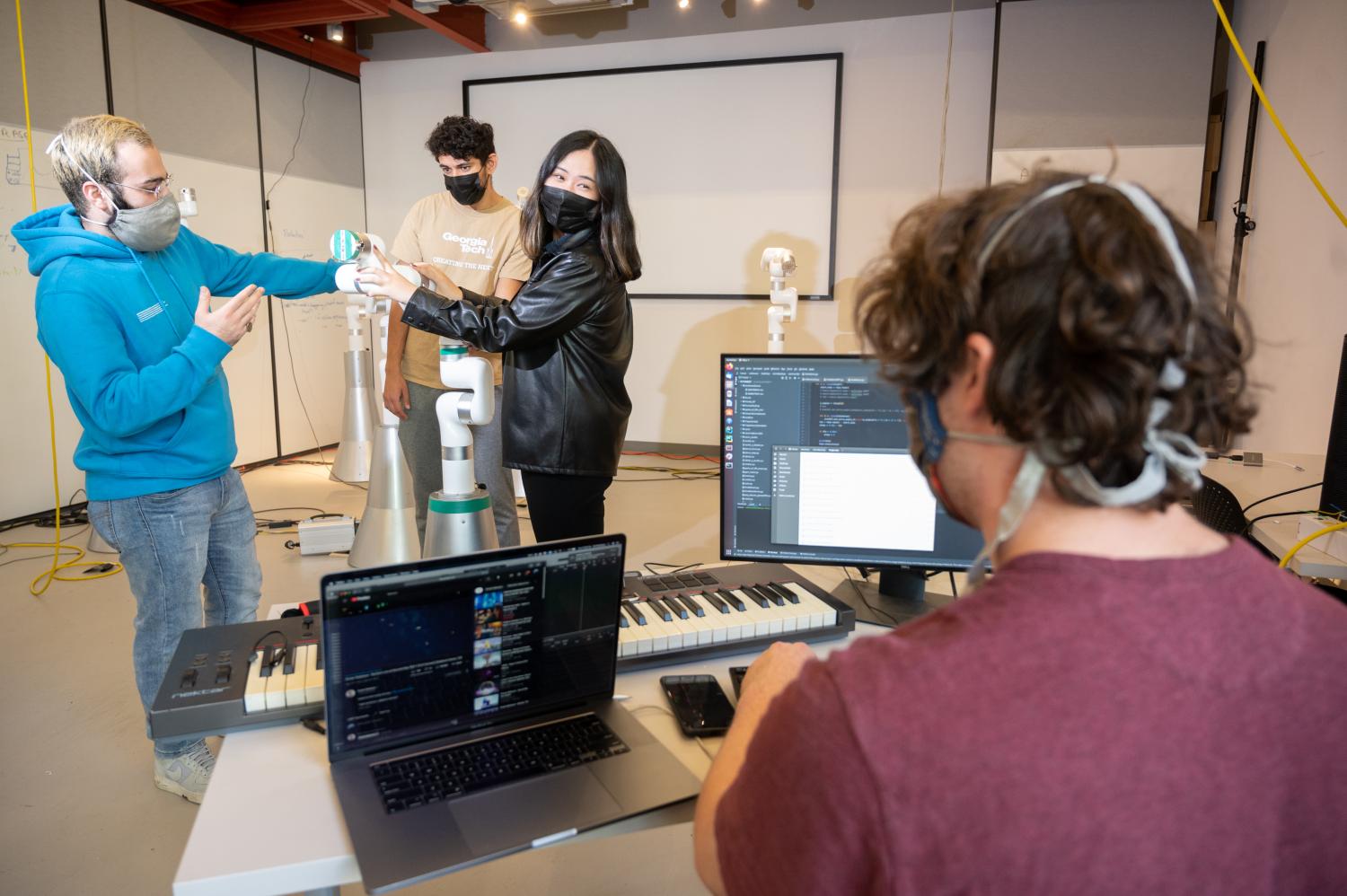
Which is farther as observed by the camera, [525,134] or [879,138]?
[525,134]

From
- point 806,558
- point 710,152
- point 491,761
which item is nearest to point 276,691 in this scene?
point 491,761

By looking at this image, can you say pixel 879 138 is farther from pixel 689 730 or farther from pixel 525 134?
pixel 689 730

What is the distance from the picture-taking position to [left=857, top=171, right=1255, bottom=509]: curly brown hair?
558mm

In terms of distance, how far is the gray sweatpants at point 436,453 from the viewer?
9.61ft

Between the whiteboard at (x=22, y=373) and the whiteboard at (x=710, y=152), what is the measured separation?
8.86 feet

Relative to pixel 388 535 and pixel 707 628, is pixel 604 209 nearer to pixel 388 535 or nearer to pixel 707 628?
pixel 707 628

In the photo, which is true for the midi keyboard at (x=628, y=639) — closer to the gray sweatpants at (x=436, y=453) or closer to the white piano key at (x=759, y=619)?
the white piano key at (x=759, y=619)

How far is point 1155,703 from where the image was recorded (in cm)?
54

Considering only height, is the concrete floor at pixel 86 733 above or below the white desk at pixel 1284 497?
below

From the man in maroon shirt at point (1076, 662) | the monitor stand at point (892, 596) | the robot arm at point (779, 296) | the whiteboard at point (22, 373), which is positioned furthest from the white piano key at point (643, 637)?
the whiteboard at point (22, 373)

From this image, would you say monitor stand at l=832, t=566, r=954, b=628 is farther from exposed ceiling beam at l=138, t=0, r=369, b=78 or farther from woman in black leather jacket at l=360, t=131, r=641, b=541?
exposed ceiling beam at l=138, t=0, r=369, b=78

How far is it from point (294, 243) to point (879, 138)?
12.2 feet

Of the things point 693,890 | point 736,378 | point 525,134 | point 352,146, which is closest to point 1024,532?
point 736,378

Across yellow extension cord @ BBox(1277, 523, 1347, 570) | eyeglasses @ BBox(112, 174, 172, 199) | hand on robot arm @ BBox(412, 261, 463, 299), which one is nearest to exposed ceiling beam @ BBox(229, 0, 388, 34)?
hand on robot arm @ BBox(412, 261, 463, 299)
